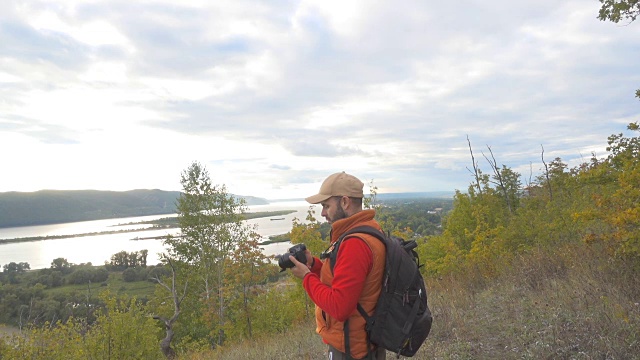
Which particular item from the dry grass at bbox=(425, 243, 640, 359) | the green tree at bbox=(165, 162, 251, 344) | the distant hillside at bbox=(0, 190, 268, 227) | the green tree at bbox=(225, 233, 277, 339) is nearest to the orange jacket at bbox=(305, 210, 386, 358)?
the dry grass at bbox=(425, 243, 640, 359)

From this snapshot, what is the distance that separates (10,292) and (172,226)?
6662 cm

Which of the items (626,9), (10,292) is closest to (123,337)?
(626,9)

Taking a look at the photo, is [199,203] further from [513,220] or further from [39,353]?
[513,220]

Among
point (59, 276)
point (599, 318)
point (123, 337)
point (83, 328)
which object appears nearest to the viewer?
point (599, 318)

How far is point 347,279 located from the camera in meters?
1.88

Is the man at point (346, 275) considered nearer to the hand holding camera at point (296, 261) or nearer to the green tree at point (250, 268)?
the hand holding camera at point (296, 261)

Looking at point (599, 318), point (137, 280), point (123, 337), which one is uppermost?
point (599, 318)

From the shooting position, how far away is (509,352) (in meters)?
3.80

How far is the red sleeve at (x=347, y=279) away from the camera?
6.19ft

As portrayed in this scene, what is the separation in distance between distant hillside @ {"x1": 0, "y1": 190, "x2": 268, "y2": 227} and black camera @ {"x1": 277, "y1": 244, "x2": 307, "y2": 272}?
503 feet

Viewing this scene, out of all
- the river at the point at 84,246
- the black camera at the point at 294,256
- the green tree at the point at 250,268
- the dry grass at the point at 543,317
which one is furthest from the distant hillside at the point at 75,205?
the black camera at the point at 294,256

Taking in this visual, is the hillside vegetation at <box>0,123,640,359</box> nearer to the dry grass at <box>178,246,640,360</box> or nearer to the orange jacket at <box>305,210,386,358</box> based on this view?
the dry grass at <box>178,246,640,360</box>

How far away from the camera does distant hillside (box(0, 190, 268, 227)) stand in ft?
454

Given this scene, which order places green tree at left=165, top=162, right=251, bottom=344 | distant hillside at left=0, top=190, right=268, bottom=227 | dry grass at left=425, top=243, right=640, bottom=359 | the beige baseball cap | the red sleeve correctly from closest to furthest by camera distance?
the red sleeve < the beige baseball cap < dry grass at left=425, top=243, right=640, bottom=359 < green tree at left=165, top=162, right=251, bottom=344 < distant hillside at left=0, top=190, right=268, bottom=227
